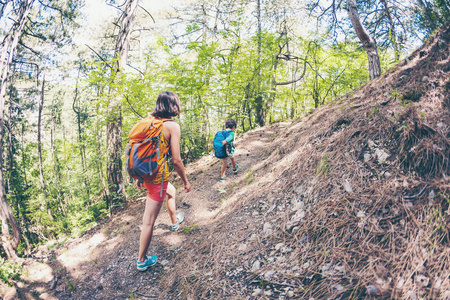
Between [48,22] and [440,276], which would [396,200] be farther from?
[48,22]

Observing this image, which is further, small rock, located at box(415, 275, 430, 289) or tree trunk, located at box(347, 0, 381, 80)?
tree trunk, located at box(347, 0, 381, 80)

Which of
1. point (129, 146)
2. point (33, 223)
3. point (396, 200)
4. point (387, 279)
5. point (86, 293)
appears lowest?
point (33, 223)

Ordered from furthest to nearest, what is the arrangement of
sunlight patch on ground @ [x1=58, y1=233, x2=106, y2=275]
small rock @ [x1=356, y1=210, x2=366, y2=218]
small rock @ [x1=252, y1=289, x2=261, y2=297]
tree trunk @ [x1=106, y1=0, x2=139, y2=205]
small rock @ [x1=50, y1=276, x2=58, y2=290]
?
tree trunk @ [x1=106, y1=0, x2=139, y2=205] → sunlight patch on ground @ [x1=58, y1=233, x2=106, y2=275] → small rock @ [x1=50, y1=276, x2=58, y2=290] → small rock @ [x1=356, y1=210, x2=366, y2=218] → small rock @ [x1=252, y1=289, x2=261, y2=297]

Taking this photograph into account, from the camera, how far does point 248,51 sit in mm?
8836

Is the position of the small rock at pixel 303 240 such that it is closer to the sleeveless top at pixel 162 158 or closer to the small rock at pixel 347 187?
the small rock at pixel 347 187

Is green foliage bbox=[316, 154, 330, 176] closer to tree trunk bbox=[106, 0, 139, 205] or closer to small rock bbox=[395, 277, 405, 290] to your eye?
small rock bbox=[395, 277, 405, 290]

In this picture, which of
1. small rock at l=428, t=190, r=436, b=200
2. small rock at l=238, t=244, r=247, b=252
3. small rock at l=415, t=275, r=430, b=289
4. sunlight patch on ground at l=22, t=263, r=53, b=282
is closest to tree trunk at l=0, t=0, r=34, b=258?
sunlight patch on ground at l=22, t=263, r=53, b=282

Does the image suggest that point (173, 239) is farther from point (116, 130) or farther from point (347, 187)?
point (116, 130)

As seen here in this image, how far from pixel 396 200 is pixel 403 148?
0.72 meters

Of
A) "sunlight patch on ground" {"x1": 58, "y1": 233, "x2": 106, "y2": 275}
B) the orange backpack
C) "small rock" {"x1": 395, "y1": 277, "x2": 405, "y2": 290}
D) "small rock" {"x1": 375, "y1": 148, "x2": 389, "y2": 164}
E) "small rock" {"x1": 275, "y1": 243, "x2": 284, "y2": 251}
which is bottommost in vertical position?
"sunlight patch on ground" {"x1": 58, "y1": 233, "x2": 106, "y2": 275}

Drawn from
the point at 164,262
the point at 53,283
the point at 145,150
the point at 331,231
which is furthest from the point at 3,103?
the point at 331,231

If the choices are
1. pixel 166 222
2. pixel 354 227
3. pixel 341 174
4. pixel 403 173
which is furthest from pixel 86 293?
pixel 403 173

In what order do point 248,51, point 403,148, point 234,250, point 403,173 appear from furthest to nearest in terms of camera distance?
point 248,51, point 234,250, point 403,148, point 403,173

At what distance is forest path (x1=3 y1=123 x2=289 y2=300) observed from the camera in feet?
9.60
